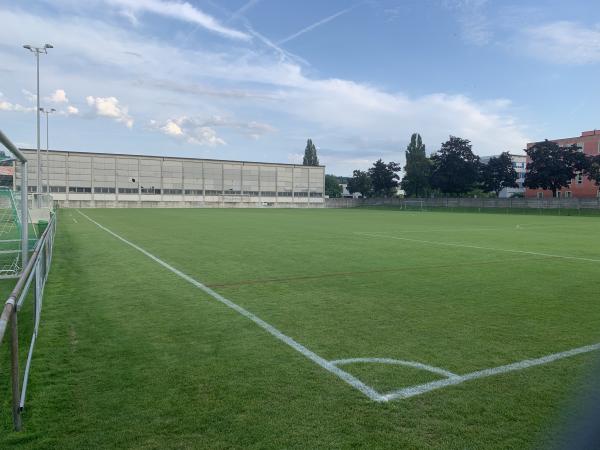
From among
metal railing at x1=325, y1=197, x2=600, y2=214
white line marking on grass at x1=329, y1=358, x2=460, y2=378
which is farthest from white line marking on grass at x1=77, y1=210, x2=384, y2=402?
metal railing at x1=325, y1=197, x2=600, y2=214

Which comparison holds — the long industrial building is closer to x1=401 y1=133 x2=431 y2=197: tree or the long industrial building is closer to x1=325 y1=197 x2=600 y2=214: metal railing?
x1=401 y1=133 x2=431 y2=197: tree

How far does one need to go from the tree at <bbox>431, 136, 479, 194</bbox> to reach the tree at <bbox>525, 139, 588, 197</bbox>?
12.0 m

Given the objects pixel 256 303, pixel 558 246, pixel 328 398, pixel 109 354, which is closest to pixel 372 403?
pixel 328 398

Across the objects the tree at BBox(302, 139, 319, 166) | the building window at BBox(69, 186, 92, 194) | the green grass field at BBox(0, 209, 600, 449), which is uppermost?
the tree at BBox(302, 139, 319, 166)

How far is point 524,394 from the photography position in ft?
14.2

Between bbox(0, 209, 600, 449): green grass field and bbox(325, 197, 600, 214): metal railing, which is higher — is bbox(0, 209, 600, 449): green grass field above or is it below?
below

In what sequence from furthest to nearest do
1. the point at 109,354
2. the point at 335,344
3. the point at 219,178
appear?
the point at 219,178 → the point at 335,344 → the point at 109,354

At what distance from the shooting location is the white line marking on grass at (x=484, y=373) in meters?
4.34

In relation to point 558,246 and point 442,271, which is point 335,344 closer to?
point 442,271

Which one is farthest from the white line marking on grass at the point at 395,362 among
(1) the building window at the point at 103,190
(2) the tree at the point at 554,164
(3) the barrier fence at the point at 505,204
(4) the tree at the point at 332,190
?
(4) the tree at the point at 332,190

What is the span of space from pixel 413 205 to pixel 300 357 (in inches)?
3267

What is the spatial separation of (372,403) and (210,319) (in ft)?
11.3

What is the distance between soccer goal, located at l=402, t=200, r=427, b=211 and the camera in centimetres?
8218

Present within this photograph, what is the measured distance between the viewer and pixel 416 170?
94375 mm
